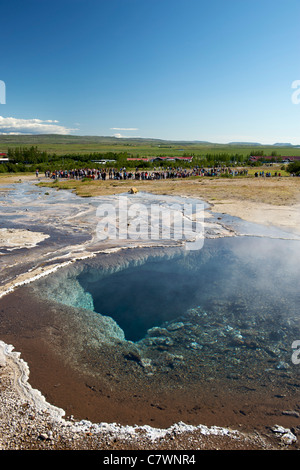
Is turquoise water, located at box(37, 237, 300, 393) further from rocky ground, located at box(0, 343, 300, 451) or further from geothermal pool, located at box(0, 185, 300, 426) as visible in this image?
rocky ground, located at box(0, 343, 300, 451)

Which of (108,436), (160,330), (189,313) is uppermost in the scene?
(189,313)

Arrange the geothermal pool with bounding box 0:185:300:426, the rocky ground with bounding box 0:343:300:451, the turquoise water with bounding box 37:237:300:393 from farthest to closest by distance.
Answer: the turquoise water with bounding box 37:237:300:393, the geothermal pool with bounding box 0:185:300:426, the rocky ground with bounding box 0:343:300:451

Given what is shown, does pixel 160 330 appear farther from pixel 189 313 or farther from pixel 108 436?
pixel 108 436

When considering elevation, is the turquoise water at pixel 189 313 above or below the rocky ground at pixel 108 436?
above

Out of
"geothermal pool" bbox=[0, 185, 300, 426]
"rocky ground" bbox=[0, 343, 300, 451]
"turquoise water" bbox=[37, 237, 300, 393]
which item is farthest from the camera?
"turquoise water" bbox=[37, 237, 300, 393]

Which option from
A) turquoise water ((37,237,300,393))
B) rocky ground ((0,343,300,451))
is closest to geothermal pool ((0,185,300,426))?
turquoise water ((37,237,300,393))

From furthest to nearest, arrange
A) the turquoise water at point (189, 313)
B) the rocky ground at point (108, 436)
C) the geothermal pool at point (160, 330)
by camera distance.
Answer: the turquoise water at point (189, 313) < the geothermal pool at point (160, 330) < the rocky ground at point (108, 436)

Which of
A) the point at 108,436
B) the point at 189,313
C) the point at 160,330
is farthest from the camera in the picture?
the point at 189,313

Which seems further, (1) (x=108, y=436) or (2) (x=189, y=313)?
(2) (x=189, y=313)

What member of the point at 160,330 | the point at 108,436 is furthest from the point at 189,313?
the point at 108,436

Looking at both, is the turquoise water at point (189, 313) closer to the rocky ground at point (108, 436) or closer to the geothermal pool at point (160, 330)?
the geothermal pool at point (160, 330)

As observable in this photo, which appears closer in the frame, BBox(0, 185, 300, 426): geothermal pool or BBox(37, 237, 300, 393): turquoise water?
BBox(0, 185, 300, 426): geothermal pool

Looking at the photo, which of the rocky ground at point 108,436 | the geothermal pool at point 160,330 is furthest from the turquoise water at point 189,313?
the rocky ground at point 108,436
